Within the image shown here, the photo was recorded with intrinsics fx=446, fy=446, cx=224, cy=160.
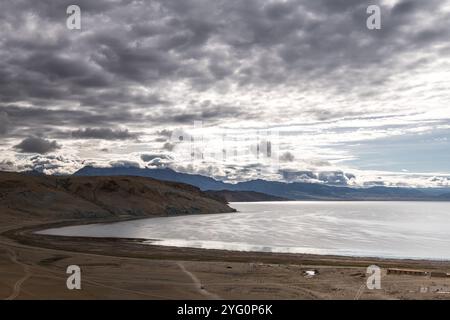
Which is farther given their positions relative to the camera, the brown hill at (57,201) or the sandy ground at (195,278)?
the brown hill at (57,201)

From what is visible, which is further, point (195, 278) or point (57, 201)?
point (57, 201)

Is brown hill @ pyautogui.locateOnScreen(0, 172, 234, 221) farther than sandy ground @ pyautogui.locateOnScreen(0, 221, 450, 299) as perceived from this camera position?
Yes

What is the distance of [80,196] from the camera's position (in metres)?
187

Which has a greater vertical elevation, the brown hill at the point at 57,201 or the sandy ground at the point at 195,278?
the sandy ground at the point at 195,278

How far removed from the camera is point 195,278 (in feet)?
128

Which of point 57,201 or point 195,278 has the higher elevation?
point 195,278

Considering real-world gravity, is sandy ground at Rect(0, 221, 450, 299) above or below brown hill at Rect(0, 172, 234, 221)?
above

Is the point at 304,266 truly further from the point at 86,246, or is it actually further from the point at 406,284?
the point at 86,246

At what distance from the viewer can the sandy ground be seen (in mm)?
31859

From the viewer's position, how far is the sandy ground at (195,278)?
31.9 metres

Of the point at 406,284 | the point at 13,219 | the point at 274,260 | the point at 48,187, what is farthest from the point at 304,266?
the point at 48,187
